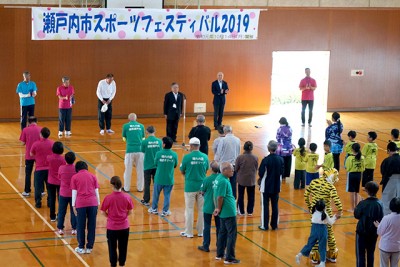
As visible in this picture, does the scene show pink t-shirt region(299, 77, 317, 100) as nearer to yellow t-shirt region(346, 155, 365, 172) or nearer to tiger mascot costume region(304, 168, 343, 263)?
yellow t-shirt region(346, 155, 365, 172)

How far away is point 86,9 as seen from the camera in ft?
74.7

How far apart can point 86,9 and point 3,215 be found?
8919mm

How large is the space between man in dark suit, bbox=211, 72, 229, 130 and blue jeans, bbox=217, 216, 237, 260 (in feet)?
39.5

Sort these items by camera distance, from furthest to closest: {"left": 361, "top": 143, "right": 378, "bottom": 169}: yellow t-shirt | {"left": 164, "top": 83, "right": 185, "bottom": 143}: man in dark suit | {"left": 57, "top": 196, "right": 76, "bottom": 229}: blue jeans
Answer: {"left": 164, "top": 83, "right": 185, "bottom": 143}: man in dark suit → {"left": 361, "top": 143, "right": 378, "bottom": 169}: yellow t-shirt → {"left": 57, "top": 196, "right": 76, "bottom": 229}: blue jeans

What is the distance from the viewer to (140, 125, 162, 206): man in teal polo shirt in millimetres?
15992

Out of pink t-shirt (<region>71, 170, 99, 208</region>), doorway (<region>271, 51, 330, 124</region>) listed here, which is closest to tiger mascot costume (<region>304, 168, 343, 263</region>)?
pink t-shirt (<region>71, 170, 99, 208</region>)

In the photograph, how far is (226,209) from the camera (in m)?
13.0

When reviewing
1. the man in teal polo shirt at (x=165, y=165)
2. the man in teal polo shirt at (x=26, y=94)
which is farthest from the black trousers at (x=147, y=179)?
the man in teal polo shirt at (x=26, y=94)

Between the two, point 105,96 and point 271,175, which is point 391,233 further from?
point 105,96

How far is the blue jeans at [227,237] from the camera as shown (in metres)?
13.0

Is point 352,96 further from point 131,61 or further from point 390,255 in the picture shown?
point 390,255

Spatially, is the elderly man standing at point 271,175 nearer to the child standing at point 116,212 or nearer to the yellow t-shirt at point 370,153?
the yellow t-shirt at point 370,153

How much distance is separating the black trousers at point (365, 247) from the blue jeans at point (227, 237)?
81.4 inches

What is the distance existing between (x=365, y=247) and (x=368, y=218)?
535 millimetres
